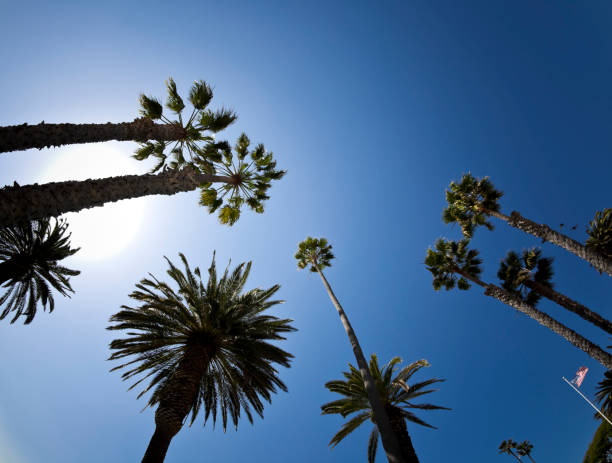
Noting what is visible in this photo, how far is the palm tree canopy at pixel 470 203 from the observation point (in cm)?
1616

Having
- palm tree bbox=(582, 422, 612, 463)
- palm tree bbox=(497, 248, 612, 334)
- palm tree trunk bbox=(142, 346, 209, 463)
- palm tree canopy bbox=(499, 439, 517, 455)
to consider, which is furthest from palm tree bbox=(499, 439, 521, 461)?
palm tree trunk bbox=(142, 346, 209, 463)

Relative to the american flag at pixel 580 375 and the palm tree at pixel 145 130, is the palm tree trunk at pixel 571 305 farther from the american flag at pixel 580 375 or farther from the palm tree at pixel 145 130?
the palm tree at pixel 145 130

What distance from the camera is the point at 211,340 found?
9.50 metres

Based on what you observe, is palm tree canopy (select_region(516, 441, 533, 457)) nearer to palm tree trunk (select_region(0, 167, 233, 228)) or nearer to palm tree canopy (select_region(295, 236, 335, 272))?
palm tree canopy (select_region(295, 236, 335, 272))

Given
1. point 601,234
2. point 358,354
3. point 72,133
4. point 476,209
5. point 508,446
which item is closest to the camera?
point 72,133

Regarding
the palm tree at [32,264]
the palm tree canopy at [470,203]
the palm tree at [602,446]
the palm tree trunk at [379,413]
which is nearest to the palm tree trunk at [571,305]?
the palm tree canopy at [470,203]

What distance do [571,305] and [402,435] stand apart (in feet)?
36.0

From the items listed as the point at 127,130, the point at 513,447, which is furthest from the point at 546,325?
the point at 513,447

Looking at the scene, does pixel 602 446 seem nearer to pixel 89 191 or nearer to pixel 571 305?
pixel 571 305

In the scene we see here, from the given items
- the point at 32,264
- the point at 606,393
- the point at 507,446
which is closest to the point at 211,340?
the point at 32,264

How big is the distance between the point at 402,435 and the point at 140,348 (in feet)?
31.7

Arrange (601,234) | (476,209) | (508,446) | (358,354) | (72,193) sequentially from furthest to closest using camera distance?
(508,446) < (476,209) < (601,234) < (358,354) < (72,193)

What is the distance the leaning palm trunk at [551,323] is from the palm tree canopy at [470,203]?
3.59 m

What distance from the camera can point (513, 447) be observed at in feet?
98.2
